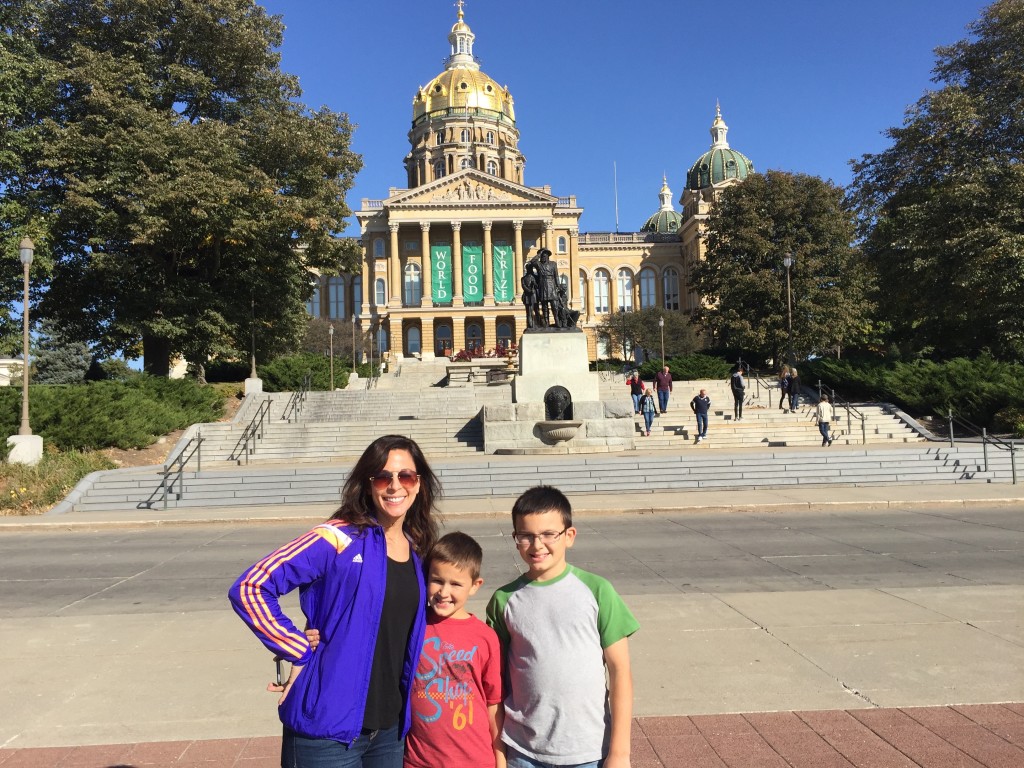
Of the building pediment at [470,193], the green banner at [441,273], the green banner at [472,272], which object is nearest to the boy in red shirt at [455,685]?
the green banner at [441,273]

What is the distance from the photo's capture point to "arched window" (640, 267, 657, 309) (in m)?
99.6

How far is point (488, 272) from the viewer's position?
267ft

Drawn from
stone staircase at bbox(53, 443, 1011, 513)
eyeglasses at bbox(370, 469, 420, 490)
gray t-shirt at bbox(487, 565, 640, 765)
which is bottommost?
stone staircase at bbox(53, 443, 1011, 513)

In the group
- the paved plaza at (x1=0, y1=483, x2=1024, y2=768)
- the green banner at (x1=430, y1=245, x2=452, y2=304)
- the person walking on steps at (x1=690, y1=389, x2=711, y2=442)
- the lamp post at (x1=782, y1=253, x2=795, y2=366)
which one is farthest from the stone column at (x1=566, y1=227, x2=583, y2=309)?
the paved plaza at (x1=0, y1=483, x2=1024, y2=768)

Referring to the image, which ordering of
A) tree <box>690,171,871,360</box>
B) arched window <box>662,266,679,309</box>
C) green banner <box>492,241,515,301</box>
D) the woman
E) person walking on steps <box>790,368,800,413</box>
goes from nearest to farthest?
the woman → person walking on steps <box>790,368,800,413</box> → tree <box>690,171,871,360</box> → green banner <box>492,241,515,301</box> → arched window <box>662,266,679,309</box>

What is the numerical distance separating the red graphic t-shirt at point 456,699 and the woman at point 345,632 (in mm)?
56

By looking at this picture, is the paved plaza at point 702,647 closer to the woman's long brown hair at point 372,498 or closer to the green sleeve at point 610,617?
the green sleeve at point 610,617

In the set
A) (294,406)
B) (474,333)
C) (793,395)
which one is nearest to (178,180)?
(294,406)

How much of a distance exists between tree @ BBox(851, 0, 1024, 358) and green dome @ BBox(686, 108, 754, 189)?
6966 cm

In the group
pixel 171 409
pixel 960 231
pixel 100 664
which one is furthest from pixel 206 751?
pixel 960 231

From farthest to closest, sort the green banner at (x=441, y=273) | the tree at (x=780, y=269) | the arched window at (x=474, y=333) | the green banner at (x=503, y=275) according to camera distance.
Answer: the arched window at (x=474, y=333) → the green banner at (x=503, y=275) → the green banner at (x=441, y=273) → the tree at (x=780, y=269)

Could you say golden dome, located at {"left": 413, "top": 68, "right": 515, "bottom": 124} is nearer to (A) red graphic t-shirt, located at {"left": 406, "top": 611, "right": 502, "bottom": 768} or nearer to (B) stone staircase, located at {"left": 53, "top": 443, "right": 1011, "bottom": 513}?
(B) stone staircase, located at {"left": 53, "top": 443, "right": 1011, "bottom": 513}

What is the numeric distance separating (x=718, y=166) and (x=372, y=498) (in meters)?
111

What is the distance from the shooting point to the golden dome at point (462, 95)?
10862 cm
